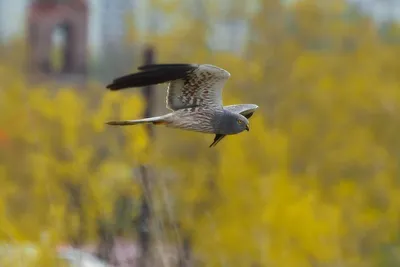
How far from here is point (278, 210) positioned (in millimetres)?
9086

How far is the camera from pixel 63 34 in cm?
1842

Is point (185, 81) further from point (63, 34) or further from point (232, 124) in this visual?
point (63, 34)

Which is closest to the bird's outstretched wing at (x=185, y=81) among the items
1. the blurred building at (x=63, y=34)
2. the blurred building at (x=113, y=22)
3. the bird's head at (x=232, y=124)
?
the bird's head at (x=232, y=124)

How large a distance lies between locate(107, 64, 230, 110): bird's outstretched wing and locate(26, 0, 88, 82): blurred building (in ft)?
48.3

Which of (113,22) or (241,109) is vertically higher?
(241,109)

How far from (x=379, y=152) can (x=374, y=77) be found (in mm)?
1547

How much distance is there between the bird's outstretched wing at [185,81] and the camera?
9.75 feet

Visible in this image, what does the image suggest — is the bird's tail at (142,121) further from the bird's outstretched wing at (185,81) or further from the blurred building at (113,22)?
the blurred building at (113,22)

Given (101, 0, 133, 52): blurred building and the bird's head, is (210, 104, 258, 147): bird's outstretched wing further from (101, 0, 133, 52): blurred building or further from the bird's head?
(101, 0, 133, 52): blurred building

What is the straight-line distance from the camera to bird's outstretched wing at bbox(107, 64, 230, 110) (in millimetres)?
2971

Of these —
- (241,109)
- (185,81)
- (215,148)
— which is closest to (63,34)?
(215,148)

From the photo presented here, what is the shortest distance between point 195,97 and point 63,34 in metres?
15.6

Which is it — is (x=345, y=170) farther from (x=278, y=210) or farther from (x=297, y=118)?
(x=278, y=210)

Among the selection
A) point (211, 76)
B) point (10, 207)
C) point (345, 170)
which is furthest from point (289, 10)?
point (211, 76)
